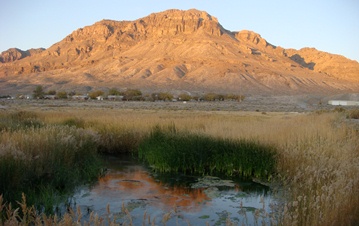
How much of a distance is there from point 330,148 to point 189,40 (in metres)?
146

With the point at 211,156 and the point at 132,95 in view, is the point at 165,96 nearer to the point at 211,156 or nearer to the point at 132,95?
the point at 132,95

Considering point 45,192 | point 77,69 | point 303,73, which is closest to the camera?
point 45,192

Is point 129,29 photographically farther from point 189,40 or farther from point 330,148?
point 330,148

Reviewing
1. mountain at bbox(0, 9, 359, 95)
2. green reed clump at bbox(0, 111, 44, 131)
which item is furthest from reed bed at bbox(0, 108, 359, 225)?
mountain at bbox(0, 9, 359, 95)

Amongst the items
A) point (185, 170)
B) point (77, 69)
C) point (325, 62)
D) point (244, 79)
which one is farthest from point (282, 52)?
point (185, 170)

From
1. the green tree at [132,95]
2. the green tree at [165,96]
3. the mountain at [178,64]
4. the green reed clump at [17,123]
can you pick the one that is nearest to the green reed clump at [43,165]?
the green reed clump at [17,123]

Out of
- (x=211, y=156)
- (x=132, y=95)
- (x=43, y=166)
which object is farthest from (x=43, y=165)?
(x=132, y=95)

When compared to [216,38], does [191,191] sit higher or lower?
lower

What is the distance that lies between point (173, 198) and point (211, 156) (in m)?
3.49

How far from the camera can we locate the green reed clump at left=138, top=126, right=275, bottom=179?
11.8 meters

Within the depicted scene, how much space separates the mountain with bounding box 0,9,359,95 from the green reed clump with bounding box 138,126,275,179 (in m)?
87.5

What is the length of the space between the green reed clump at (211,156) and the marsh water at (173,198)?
2.15 ft

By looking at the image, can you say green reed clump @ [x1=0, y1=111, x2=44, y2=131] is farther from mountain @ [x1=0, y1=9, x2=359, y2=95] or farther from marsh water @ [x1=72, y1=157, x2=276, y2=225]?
mountain @ [x1=0, y1=9, x2=359, y2=95]

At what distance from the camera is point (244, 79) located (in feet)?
356
